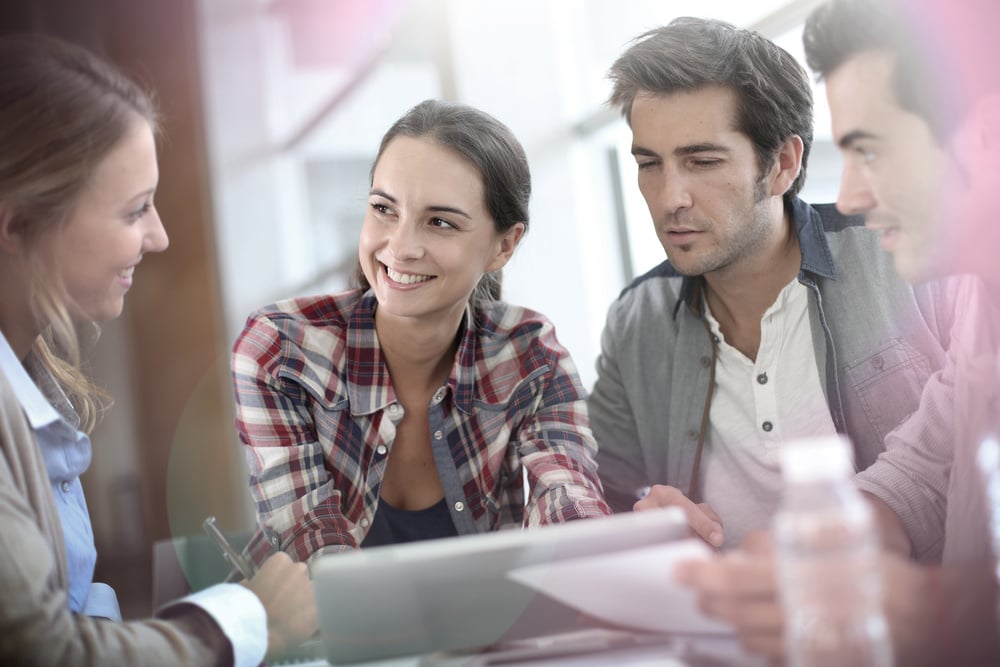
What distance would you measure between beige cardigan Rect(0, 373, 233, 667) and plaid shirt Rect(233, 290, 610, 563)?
0.42m

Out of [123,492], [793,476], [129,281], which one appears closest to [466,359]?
[129,281]

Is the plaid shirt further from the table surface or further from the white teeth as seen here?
the table surface

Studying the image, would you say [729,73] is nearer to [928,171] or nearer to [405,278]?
[928,171]

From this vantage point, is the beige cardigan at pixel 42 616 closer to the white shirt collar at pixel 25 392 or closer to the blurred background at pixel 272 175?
the white shirt collar at pixel 25 392

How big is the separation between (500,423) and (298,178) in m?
2.55

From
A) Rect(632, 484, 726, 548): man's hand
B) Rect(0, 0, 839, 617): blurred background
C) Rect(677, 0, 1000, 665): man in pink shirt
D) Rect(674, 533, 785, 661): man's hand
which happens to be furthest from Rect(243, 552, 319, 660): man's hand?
Rect(0, 0, 839, 617): blurred background

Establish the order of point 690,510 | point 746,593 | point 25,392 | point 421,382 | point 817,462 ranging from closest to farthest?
point 817,462
point 746,593
point 25,392
point 690,510
point 421,382

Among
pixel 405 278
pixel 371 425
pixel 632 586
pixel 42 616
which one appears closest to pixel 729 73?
pixel 405 278

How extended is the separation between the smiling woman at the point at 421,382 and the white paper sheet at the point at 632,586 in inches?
20.0

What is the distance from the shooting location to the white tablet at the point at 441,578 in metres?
0.79

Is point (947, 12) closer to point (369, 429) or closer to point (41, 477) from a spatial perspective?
point (369, 429)

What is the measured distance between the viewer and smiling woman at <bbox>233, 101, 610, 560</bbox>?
138 cm

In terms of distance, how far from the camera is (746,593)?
29.5 inches

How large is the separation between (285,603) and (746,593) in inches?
18.7
